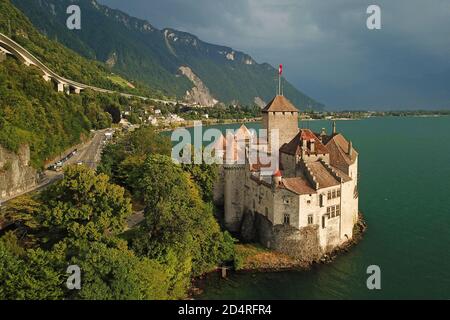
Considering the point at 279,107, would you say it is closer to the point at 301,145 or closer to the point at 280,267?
the point at 301,145

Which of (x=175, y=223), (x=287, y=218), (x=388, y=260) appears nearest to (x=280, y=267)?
(x=287, y=218)

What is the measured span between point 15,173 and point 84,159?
73.1ft

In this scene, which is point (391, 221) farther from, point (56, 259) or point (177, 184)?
point (56, 259)

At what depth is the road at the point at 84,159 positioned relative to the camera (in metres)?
51.2

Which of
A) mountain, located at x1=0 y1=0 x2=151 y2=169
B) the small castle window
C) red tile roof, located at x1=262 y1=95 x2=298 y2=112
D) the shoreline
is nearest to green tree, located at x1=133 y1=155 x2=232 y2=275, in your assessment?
the shoreline

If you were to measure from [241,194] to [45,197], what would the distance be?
21.2m

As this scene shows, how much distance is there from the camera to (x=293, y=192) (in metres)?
39.3

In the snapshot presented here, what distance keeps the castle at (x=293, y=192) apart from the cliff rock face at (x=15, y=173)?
23.3 m

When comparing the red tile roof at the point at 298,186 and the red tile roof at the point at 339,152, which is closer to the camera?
the red tile roof at the point at 298,186

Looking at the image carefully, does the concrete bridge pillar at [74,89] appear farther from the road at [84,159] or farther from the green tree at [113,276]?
the green tree at [113,276]

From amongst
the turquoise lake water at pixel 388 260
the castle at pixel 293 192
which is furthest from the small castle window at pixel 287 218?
the turquoise lake water at pixel 388 260

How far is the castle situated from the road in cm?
2242
